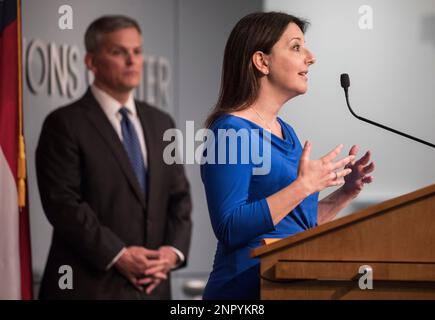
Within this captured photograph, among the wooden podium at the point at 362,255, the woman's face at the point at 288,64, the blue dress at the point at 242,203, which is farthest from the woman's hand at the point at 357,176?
the wooden podium at the point at 362,255

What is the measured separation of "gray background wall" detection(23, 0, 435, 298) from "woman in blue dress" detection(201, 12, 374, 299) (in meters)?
1.13

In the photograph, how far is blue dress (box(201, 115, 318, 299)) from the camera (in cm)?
217

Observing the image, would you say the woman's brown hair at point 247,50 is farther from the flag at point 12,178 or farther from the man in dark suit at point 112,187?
the flag at point 12,178

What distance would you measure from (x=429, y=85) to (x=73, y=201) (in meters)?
1.73

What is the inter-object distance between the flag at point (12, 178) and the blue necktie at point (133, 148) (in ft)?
1.48

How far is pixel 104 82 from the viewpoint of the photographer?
3.63m

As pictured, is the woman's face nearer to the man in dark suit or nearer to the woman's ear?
the woman's ear

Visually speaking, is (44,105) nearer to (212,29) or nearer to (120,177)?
(120,177)

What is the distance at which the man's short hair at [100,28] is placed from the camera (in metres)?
3.63

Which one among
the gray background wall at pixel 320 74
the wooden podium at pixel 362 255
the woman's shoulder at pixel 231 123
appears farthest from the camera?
the gray background wall at pixel 320 74

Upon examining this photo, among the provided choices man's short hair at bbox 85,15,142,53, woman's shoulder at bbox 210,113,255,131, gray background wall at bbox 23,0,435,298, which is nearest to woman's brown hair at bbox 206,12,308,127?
woman's shoulder at bbox 210,113,255,131

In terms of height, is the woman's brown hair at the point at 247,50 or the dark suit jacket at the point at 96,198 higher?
the woman's brown hair at the point at 247,50

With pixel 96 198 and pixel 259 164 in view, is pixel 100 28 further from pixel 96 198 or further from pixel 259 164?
pixel 259 164
